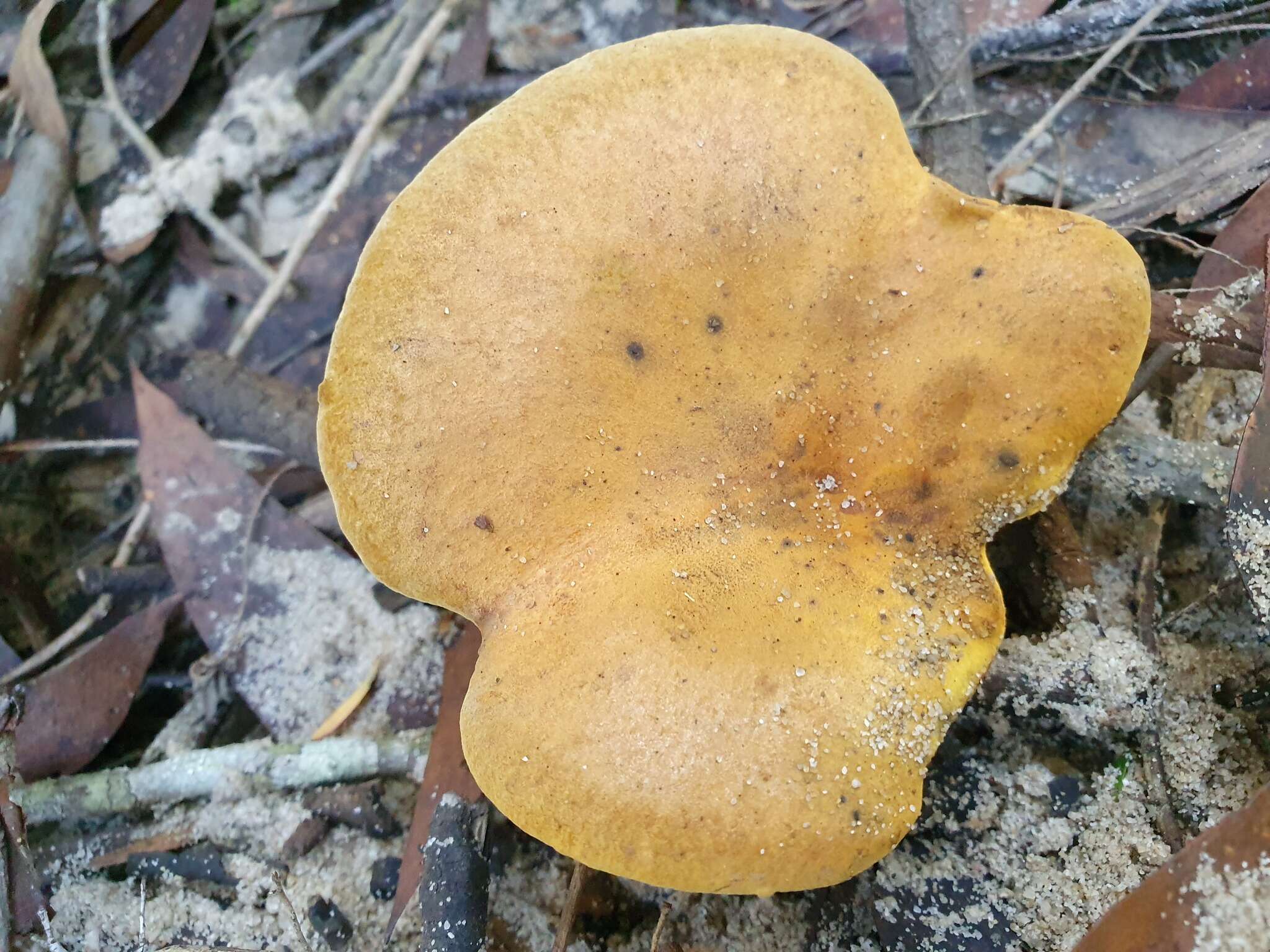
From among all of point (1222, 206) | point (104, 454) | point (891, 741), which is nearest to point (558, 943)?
point (891, 741)

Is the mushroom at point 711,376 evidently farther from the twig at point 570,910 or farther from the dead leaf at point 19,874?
the dead leaf at point 19,874

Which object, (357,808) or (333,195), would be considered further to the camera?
(333,195)

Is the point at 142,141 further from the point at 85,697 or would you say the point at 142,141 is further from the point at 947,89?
the point at 947,89

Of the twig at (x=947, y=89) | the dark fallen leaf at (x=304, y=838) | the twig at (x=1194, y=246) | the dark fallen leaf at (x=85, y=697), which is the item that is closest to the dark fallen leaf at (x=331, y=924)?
the dark fallen leaf at (x=304, y=838)

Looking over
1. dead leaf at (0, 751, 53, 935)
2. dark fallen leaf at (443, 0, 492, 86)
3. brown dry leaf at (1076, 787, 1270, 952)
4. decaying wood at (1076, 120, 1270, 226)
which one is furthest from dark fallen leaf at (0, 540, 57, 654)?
decaying wood at (1076, 120, 1270, 226)

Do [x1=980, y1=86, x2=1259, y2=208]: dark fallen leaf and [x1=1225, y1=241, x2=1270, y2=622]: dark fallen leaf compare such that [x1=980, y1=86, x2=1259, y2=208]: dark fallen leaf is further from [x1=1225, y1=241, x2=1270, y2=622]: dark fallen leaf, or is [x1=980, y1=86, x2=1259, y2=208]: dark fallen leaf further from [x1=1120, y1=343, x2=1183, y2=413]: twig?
[x1=1225, y1=241, x2=1270, y2=622]: dark fallen leaf

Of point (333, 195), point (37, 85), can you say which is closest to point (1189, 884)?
point (333, 195)

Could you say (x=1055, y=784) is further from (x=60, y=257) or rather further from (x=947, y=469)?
(x=60, y=257)
